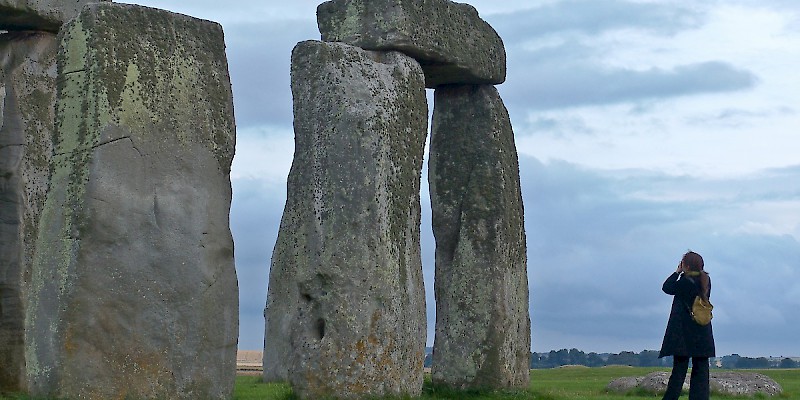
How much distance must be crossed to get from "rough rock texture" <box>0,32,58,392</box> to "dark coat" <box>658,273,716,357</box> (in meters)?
7.05

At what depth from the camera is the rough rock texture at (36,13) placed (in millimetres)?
14883

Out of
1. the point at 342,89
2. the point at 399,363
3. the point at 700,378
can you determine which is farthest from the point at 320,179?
the point at 700,378

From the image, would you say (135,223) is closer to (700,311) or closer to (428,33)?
(428,33)

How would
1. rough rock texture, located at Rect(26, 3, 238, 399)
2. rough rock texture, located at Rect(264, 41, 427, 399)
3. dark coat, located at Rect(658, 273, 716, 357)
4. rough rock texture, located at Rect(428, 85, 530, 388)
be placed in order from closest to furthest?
rough rock texture, located at Rect(26, 3, 238, 399) → rough rock texture, located at Rect(264, 41, 427, 399) → dark coat, located at Rect(658, 273, 716, 357) → rough rock texture, located at Rect(428, 85, 530, 388)

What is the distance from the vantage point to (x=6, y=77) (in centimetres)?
1530

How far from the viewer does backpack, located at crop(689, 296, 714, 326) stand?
13984 mm

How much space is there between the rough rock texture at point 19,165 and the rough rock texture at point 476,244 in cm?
494

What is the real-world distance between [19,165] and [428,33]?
4.92 meters

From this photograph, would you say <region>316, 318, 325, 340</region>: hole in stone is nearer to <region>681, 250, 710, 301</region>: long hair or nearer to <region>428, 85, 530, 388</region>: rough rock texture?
<region>428, 85, 530, 388</region>: rough rock texture

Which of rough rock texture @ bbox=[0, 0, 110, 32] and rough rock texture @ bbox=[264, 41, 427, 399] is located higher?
rough rock texture @ bbox=[0, 0, 110, 32]

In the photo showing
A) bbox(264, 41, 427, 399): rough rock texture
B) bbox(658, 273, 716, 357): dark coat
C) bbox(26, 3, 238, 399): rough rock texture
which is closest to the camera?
bbox(26, 3, 238, 399): rough rock texture

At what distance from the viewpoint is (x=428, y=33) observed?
1536 centimetres

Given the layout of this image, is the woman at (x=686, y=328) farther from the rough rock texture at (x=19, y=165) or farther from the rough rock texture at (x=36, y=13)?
the rough rock texture at (x=36, y=13)

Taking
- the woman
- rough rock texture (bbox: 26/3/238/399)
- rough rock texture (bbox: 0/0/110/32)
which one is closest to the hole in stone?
rough rock texture (bbox: 26/3/238/399)
